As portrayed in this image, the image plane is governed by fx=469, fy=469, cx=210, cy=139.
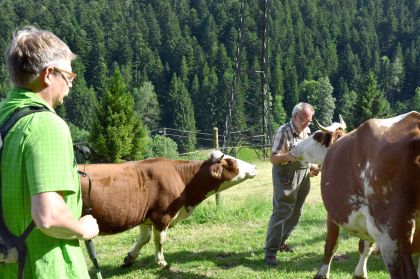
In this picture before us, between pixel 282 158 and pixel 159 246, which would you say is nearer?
pixel 282 158

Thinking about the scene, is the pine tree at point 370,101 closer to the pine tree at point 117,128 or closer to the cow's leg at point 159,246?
the pine tree at point 117,128

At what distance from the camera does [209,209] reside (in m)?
9.03

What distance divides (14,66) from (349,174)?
2.68 meters

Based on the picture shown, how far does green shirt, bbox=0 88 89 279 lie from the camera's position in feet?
5.98

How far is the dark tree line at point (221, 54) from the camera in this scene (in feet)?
305

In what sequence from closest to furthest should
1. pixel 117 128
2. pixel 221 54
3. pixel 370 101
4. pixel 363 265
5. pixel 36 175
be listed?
pixel 36 175
pixel 363 265
pixel 117 128
pixel 370 101
pixel 221 54

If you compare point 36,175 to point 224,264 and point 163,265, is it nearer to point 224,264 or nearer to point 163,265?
point 163,265

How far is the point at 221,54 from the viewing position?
358 ft

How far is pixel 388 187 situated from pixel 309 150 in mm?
2727

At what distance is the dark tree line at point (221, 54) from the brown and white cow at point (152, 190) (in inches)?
2779

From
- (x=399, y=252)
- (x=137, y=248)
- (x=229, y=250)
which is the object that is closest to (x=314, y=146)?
(x=229, y=250)

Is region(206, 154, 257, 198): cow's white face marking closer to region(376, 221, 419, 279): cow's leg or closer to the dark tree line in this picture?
region(376, 221, 419, 279): cow's leg

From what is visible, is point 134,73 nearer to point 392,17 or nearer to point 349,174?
point 392,17

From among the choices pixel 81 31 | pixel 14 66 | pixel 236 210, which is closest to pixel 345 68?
pixel 81 31
